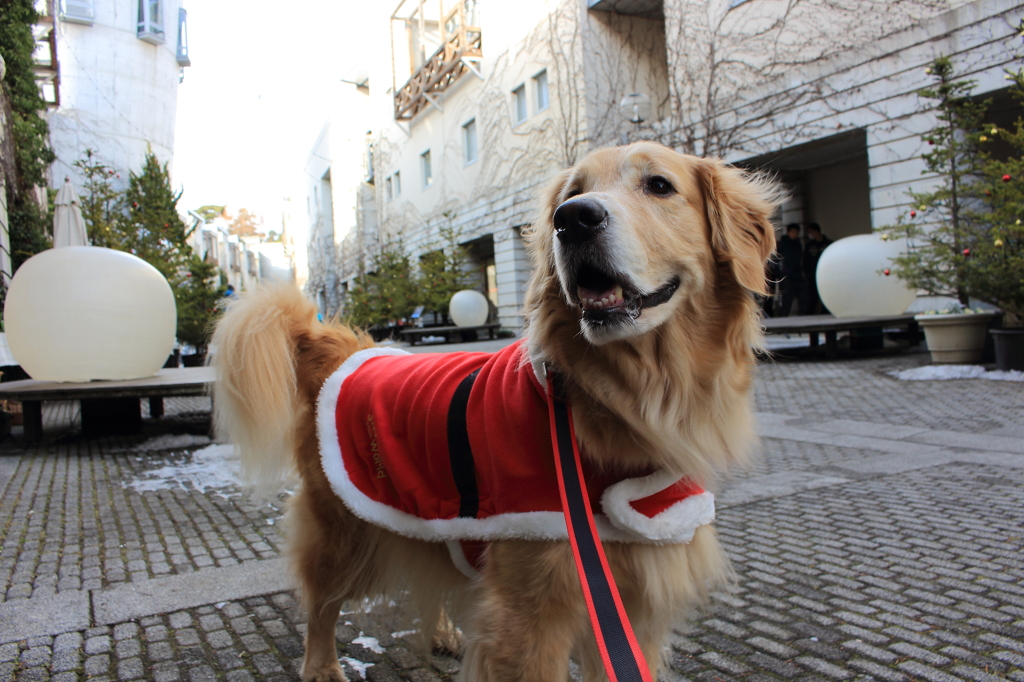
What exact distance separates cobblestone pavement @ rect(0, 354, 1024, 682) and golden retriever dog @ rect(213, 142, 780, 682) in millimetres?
391

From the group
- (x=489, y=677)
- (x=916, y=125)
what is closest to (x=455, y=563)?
(x=489, y=677)

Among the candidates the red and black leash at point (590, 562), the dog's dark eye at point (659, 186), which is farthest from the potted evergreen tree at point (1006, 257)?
the red and black leash at point (590, 562)

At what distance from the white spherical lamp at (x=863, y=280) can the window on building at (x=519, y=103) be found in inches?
530

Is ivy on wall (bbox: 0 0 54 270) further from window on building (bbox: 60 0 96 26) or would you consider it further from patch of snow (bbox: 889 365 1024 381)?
patch of snow (bbox: 889 365 1024 381)

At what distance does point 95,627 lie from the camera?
252 centimetres

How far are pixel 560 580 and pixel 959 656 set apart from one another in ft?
4.93

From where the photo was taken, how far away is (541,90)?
2103cm

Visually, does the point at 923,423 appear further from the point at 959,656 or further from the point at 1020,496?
the point at 959,656

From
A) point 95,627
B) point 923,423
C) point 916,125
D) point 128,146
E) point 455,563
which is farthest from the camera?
point 128,146

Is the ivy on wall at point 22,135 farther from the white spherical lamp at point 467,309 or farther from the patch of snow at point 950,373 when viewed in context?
the patch of snow at point 950,373

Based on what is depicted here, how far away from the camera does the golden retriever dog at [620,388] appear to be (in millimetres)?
1628

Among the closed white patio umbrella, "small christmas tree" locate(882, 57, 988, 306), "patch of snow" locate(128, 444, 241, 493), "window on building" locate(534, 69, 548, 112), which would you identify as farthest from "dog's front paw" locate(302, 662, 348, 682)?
"window on building" locate(534, 69, 548, 112)

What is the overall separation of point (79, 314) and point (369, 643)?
18.8ft

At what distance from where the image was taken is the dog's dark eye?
1927 millimetres
